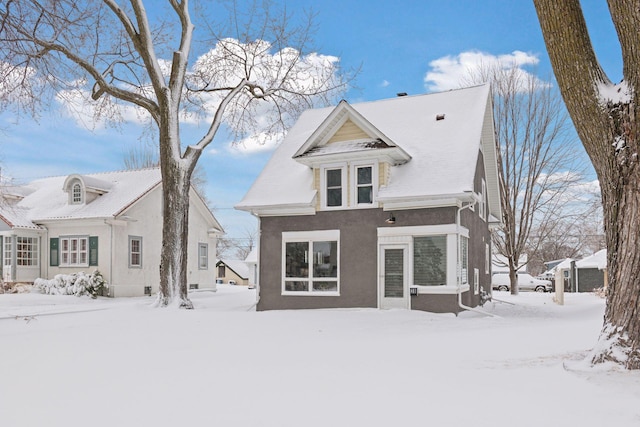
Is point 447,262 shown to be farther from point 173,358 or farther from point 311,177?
point 173,358

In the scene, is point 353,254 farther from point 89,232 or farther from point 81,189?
point 81,189

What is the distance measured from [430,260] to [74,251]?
60.5 ft

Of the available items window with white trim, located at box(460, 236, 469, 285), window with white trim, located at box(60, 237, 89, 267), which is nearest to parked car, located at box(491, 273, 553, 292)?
window with white trim, located at box(460, 236, 469, 285)

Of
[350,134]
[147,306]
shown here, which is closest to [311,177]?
[350,134]

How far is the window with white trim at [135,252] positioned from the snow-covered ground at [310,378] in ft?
47.8

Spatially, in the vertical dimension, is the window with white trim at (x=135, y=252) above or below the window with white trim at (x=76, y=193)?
below

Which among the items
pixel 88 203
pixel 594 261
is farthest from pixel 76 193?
pixel 594 261

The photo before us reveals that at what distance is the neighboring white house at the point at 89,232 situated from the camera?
83.0 feet

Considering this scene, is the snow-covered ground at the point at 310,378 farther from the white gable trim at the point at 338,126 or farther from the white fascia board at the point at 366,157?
the white gable trim at the point at 338,126

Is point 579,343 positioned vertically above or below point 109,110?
below

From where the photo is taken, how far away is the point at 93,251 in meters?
25.4

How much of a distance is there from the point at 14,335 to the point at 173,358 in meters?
5.09

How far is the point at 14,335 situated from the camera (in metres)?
11.2

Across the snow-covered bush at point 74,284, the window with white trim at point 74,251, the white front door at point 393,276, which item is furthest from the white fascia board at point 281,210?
the window with white trim at point 74,251
